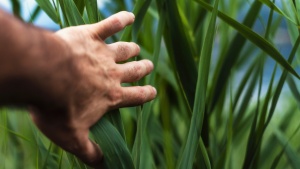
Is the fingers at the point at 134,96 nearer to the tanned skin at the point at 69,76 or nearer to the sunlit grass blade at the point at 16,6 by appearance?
the tanned skin at the point at 69,76

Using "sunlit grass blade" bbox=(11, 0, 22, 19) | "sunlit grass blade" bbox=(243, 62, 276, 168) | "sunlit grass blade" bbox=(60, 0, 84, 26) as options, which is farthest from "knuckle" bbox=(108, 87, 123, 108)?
"sunlit grass blade" bbox=(11, 0, 22, 19)

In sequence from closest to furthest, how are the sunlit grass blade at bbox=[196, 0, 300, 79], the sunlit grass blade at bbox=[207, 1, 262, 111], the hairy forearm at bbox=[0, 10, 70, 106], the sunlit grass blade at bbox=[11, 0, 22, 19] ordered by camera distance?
1. the hairy forearm at bbox=[0, 10, 70, 106]
2. the sunlit grass blade at bbox=[196, 0, 300, 79]
3. the sunlit grass blade at bbox=[207, 1, 262, 111]
4. the sunlit grass blade at bbox=[11, 0, 22, 19]

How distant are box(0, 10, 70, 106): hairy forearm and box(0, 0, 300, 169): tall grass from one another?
0.51 ft

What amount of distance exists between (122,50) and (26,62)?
0.25 meters

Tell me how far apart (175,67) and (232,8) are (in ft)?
2.14

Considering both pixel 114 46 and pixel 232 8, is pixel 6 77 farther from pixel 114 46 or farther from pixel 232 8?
pixel 232 8

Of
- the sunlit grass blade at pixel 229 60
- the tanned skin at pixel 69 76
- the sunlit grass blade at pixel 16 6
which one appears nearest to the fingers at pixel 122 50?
the tanned skin at pixel 69 76

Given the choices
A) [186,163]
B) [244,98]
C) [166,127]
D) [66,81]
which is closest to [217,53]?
[244,98]

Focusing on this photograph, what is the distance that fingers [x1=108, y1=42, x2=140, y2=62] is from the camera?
840 mm

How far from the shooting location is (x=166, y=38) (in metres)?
1.04

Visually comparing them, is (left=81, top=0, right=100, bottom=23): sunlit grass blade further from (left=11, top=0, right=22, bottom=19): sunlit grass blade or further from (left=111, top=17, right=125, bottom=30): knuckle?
(left=11, top=0, right=22, bottom=19): sunlit grass blade

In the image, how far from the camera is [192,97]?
0.98 meters

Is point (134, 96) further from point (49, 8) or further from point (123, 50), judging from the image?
point (49, 8)

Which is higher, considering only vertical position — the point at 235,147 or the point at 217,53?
the point at 217,53
